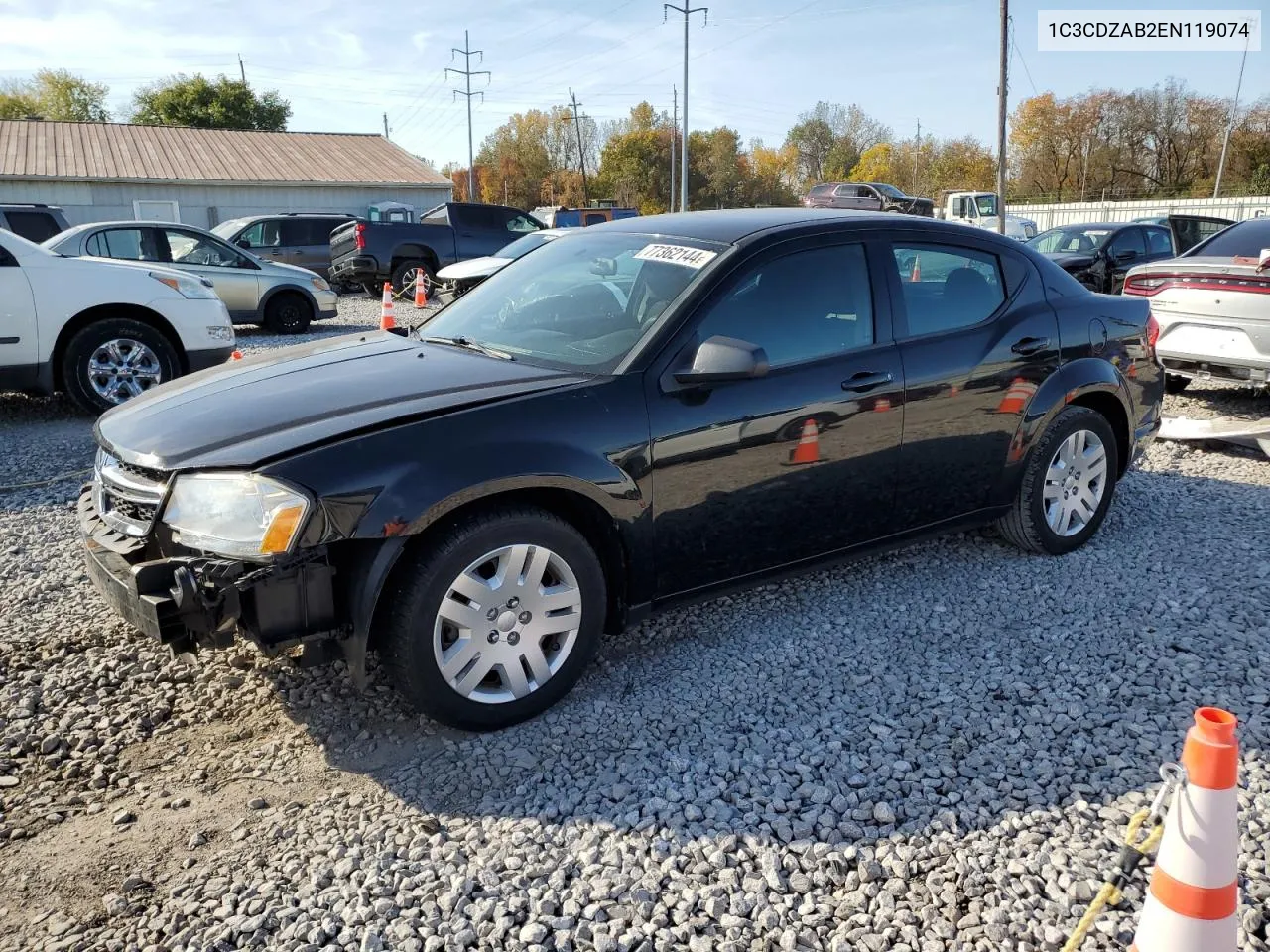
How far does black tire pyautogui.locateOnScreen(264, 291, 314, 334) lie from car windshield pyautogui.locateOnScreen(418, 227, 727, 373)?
9.95 m

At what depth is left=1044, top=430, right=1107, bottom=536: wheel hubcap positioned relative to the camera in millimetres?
4676

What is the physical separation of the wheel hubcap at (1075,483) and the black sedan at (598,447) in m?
0.02

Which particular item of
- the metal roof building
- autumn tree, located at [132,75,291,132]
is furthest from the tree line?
the metal roof building

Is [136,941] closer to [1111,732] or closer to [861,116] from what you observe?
[1111,732]

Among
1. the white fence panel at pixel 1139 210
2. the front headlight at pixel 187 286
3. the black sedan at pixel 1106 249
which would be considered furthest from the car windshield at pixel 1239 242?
the white fence panel at pixel 1139 210

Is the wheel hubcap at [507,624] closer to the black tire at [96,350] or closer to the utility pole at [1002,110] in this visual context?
the black tire at [96,350]

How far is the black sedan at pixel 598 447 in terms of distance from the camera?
2.87 metres

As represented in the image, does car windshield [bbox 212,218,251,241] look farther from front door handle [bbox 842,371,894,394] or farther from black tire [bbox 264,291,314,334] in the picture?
front door handle [bbox 842,371,894,394]

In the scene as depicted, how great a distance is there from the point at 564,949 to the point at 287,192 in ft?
118

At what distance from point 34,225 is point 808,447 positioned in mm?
13817

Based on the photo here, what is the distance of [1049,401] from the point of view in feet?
14.8

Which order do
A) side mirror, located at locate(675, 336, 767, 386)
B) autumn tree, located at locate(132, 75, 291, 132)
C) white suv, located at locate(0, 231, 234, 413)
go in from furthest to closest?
autumn tree, located at locate(132, 75, 291, 132)
white suv, located at locate(0, 231, 234, 413)
side mirror, located at locate(675, 336, 767, 386)

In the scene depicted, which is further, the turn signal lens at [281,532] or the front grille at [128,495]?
the front grille at [128,495]

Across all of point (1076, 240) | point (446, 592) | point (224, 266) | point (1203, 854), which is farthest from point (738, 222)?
point (1076, 240)
